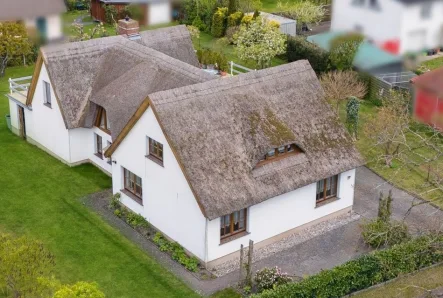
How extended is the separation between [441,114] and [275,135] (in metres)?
19.1

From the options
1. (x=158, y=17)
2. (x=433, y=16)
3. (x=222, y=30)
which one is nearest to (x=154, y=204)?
(x=158, y=17)

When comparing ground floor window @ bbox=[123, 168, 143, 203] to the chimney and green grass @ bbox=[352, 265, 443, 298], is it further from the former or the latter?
green grass @ bbox=[352, 265, 443, 298]

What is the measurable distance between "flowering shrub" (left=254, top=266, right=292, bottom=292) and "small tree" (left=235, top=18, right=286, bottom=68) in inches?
989

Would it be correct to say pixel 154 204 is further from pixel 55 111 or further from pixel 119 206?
pixel 55 111

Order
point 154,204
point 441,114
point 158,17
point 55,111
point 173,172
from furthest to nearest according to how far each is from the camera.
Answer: point 55,111 → point 154,204 → point 173,172 → point 158,17 → point 441,114

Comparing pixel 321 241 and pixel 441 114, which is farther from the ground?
pixel 441 114

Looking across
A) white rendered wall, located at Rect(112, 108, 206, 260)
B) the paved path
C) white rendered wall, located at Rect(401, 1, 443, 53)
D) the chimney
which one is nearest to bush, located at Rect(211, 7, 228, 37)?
the chimney

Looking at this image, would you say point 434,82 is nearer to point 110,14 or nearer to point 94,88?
point 94,88

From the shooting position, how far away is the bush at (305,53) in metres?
45.0

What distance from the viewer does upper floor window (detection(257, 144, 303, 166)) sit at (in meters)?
26.3

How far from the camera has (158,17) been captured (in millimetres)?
9094

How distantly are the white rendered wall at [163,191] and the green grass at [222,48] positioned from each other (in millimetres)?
23348

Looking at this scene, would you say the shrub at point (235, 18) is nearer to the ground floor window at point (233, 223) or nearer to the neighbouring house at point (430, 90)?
the ground floor window at point (233, 223)

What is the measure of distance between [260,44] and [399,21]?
41.5m
